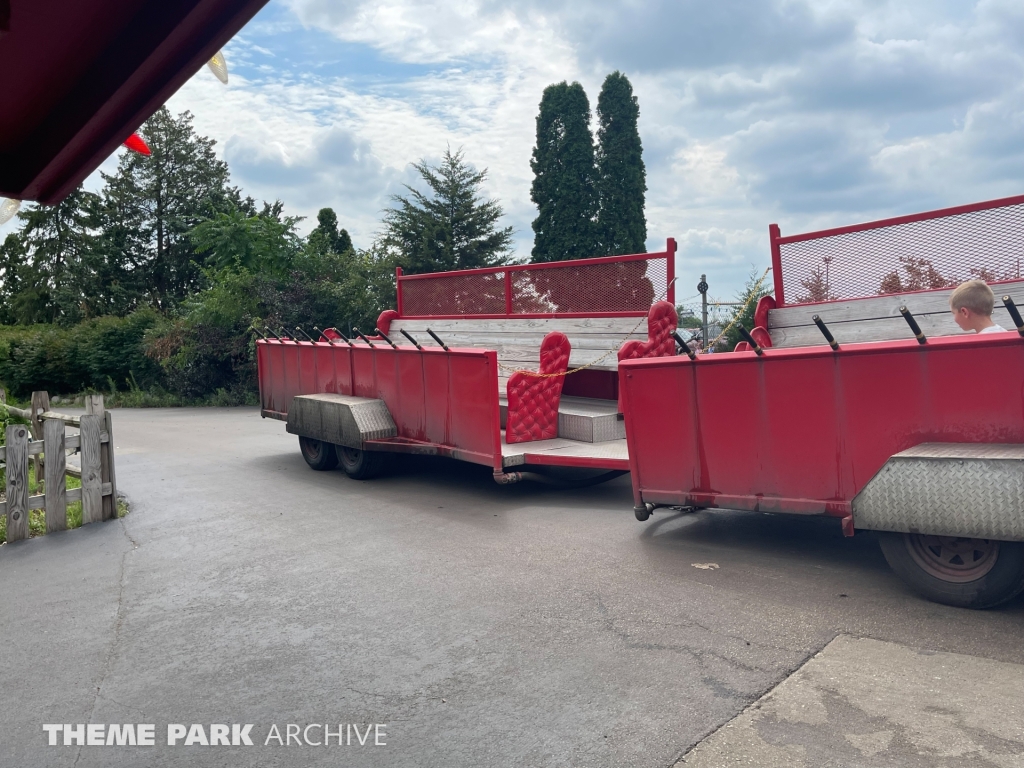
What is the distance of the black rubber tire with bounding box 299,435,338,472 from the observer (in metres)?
10.3

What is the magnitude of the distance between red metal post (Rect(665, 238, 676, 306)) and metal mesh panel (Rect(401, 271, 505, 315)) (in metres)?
2.94

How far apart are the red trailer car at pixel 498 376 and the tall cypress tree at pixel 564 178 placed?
2104 centimetres

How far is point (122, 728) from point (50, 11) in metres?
3.03

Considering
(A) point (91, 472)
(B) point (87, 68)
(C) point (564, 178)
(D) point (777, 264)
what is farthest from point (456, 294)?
(C) point (564, 178)

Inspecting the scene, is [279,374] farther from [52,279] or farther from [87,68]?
[52,279]

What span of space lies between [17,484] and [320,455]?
3.66 m

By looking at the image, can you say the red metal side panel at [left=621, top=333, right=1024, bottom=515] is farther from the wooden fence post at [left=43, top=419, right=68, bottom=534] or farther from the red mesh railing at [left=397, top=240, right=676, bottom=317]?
the wooden fence post at [left=43, top=419, right=68, bottom=534]

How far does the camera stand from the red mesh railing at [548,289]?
9.55 m

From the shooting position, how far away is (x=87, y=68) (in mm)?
1843

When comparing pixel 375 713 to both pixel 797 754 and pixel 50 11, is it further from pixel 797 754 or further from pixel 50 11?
pixel 50 11

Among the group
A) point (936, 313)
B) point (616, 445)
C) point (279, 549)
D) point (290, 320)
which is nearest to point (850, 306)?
point (936, 313)

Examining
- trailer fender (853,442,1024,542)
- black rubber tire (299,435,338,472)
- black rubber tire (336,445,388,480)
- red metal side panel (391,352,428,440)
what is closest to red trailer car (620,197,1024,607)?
trailer fender (853,442,1024,542)

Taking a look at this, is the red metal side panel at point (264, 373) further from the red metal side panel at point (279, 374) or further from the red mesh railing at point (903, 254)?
the red mesh railing at point (903, 254)

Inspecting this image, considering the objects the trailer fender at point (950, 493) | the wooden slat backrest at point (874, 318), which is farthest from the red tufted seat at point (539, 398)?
the trailer fender at point (950, 493)
